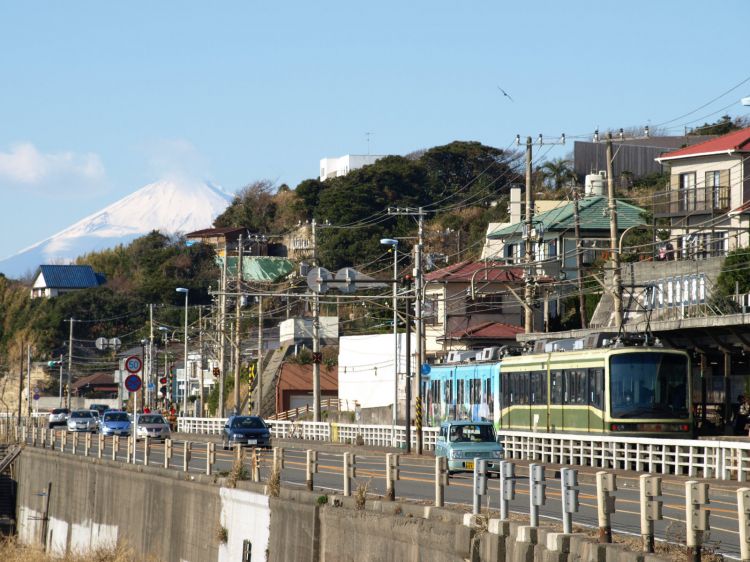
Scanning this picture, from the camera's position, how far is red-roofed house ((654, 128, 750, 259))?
68625mm

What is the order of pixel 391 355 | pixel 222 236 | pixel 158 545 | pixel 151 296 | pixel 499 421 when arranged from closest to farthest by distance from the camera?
pixel 158 545 → pixel 499 421 → pixel 391 355 → pixel 151 296 → pixel 222 236

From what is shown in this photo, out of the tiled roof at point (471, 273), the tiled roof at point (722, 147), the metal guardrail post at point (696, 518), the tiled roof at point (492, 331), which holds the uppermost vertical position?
the tiled roof at point (722, 147)

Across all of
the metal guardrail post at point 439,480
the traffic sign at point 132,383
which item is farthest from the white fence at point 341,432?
the metal guardrail post at point 439,480

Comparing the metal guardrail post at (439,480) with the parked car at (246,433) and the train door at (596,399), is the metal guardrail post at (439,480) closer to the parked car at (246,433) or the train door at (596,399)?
the train door at (596,399)

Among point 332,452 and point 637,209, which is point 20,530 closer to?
point 332,452

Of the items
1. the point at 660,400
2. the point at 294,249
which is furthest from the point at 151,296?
the point at 660,400

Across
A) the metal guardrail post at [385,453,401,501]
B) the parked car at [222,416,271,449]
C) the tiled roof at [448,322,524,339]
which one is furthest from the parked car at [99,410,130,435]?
the metal guardrail post at [385,453,401,501]

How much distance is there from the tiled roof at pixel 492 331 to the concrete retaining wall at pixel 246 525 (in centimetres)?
3463

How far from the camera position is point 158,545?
31562 mm

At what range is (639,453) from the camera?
35.9 meters

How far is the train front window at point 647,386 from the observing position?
3847cm

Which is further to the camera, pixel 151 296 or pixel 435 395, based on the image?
pixel 151 296

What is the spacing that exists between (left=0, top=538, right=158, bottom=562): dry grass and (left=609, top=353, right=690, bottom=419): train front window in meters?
14.2

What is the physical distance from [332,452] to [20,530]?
1223 cm
